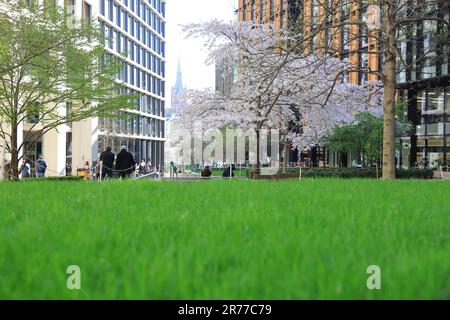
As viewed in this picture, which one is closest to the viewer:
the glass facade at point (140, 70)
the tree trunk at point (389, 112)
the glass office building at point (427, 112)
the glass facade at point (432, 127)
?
the tree trunk at point (389, 112)

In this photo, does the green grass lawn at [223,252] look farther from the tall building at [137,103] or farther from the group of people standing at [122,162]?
the tall building at [137,103]

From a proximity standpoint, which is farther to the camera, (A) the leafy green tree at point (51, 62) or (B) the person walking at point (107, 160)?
(B) the person walking at point (107, 160)

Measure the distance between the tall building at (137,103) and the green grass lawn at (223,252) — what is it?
34.5 metres

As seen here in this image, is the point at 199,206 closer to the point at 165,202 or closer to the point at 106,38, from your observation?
the point at 165,202

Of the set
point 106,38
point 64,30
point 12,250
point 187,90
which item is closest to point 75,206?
point 12,250

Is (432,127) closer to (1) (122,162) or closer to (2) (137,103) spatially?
(1) (122,162)

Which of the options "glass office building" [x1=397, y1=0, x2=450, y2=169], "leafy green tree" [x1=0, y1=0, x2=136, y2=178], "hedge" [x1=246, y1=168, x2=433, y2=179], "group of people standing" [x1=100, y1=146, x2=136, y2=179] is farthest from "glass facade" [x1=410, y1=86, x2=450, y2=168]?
"group of people standing" [x1=100, y1=146, x2=136, y2=179]

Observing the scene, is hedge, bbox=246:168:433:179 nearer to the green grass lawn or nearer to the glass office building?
the glass office building

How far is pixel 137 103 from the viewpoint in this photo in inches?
2318

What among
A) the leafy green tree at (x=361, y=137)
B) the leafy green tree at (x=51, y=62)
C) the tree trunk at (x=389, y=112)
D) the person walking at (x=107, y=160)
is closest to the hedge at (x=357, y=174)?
the leafy green tree at (x=361, y=137)

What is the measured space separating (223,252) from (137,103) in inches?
2273

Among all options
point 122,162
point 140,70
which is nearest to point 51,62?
point 122,162

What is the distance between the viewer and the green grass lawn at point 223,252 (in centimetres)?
211

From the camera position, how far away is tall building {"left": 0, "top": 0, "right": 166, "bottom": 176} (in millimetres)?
38562
